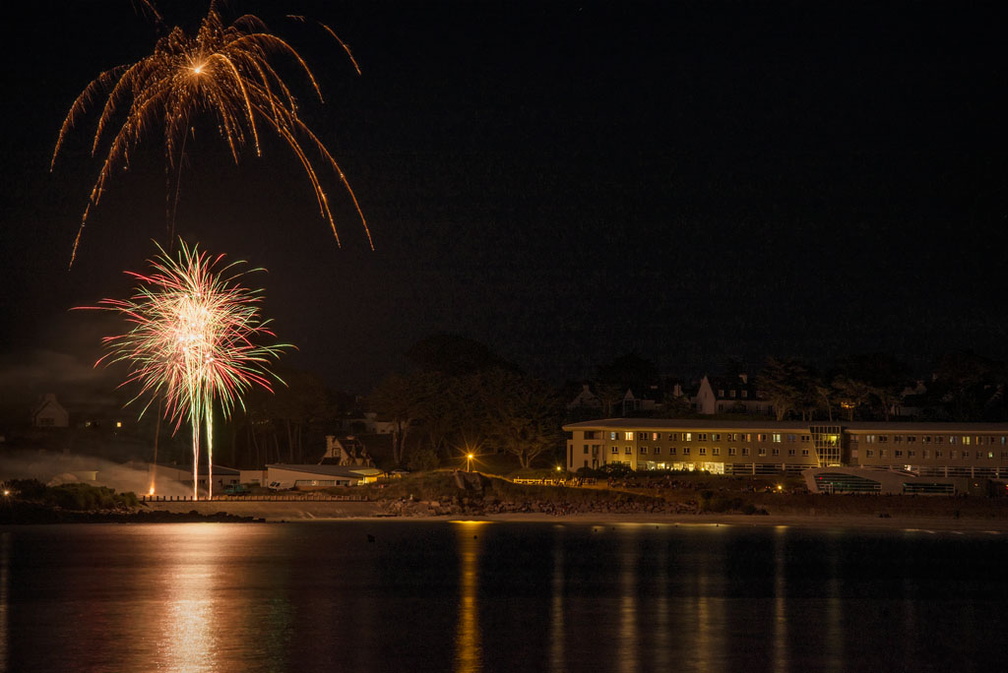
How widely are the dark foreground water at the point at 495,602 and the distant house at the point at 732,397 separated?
67612 mm

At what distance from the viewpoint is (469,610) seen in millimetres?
43469

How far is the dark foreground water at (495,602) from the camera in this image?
106 ft

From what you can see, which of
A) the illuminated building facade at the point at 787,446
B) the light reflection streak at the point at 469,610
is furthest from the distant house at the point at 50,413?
the light reflection streak at the point at 469,610

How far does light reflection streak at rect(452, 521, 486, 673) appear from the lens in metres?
31.6

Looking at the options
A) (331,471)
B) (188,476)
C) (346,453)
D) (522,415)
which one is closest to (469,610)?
(188,476)

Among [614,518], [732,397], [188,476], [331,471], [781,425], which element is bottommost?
[614,518]

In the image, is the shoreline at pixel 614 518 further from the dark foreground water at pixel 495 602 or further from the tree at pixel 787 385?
the tree at pixel 787 385

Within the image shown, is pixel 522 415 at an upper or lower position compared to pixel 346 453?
upper

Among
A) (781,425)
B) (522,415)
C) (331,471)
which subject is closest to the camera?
(331,471)

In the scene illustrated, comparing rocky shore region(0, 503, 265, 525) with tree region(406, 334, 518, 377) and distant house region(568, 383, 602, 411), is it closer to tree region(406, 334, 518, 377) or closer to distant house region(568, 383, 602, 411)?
tree region(406, 334, 518, 377)

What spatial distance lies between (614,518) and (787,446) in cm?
2406

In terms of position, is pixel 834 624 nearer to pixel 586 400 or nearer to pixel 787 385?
pixel 787 385

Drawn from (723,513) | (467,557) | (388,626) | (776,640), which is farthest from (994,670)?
(723,513)

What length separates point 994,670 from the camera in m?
31.5
